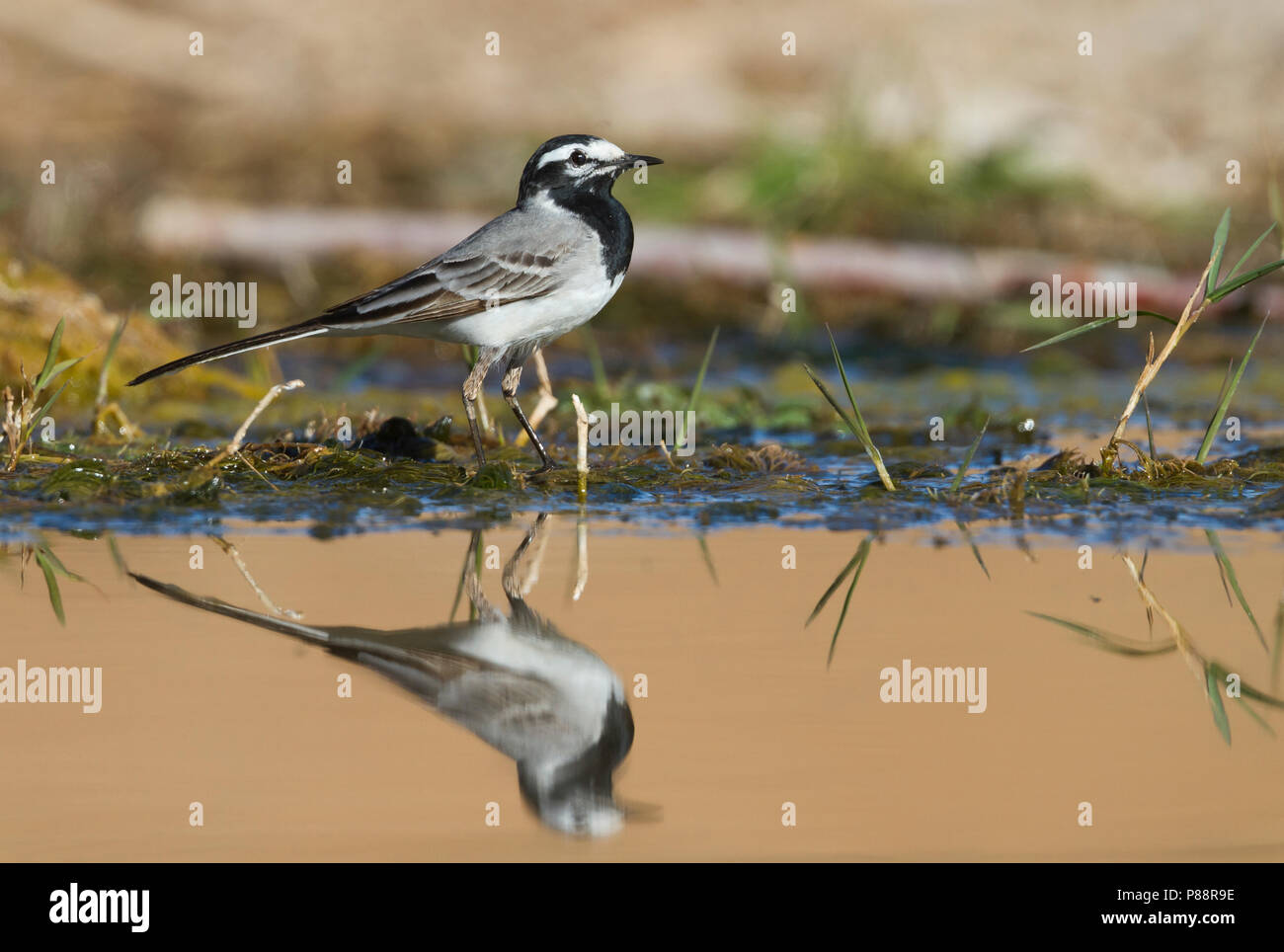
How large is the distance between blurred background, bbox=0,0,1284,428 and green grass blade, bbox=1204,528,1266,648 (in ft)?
5.37

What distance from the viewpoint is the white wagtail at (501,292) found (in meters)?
7.38

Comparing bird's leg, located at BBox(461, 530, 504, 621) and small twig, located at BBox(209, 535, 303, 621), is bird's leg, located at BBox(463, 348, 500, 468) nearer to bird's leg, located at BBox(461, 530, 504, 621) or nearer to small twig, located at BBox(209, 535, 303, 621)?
bird's leg, located at BBox(461, 530, 504, 621)

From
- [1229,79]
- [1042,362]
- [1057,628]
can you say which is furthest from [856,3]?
[1057,628]

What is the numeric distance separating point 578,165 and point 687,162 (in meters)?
8.76

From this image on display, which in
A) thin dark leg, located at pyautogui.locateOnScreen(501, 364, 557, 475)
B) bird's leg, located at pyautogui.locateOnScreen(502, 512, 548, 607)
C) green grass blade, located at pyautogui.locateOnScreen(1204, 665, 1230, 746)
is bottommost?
green grass blade, located at pyautogui.locateOnScreen(1204, 665, 1230, 746)

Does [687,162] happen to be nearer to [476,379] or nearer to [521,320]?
[476,379]

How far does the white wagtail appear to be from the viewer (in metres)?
7.38

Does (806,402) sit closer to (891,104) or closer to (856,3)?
(891,104)

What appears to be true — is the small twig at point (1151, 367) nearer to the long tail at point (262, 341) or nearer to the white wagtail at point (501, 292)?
the white wagtail at point (501, 292)

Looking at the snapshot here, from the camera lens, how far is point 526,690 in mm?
4637

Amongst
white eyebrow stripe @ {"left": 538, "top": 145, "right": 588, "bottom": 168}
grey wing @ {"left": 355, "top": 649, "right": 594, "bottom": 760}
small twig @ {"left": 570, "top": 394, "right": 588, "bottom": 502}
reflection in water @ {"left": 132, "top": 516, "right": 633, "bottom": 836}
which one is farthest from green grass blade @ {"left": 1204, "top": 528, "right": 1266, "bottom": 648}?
white eyebrow stripe @ {"left": 538, "top": 145, "right": 588, "bottom": 168}

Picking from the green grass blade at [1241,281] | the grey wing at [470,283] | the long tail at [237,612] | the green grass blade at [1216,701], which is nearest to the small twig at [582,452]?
the grey wing at [470,283]

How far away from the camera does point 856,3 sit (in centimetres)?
2039

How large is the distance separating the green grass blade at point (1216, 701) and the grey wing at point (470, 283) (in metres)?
3.61
